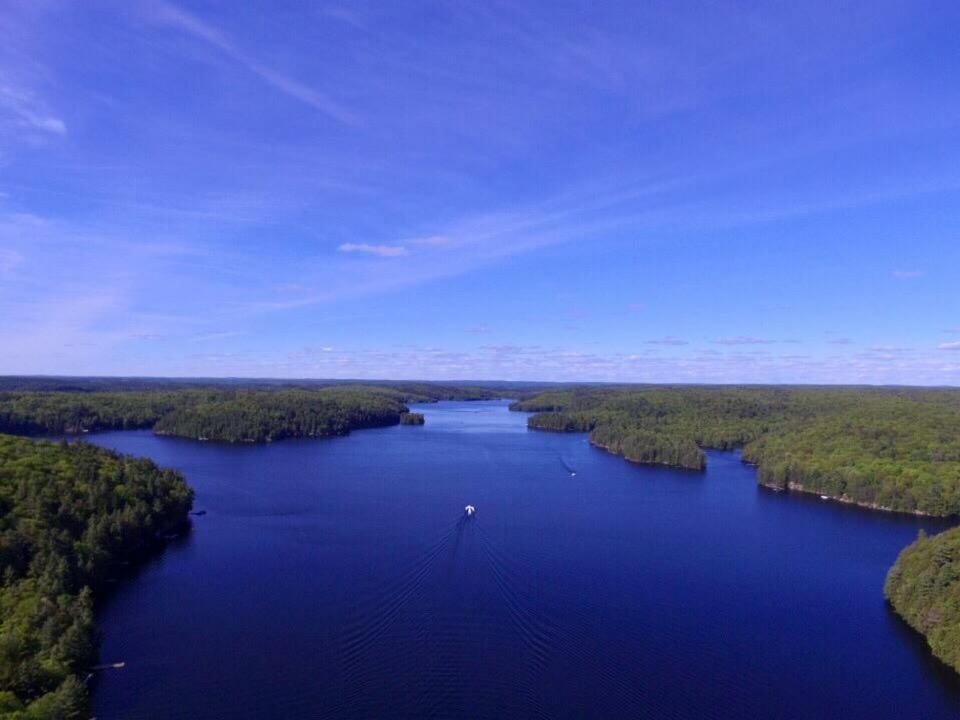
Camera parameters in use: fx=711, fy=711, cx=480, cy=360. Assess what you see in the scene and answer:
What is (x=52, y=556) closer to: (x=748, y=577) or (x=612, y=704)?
(x=612, y=704)

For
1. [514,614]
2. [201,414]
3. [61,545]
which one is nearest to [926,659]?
[514,614]

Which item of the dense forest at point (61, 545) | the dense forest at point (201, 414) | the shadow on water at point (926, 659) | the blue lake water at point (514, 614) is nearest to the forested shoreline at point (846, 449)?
the shadow on water at point (926, 659)

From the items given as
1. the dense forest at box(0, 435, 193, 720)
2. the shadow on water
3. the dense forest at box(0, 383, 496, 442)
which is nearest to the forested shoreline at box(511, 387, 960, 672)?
the shadow on water

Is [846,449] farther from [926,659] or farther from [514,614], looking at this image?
[514,614]

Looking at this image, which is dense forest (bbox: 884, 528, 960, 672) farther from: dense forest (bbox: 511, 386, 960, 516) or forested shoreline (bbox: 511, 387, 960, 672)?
dense forest (bbox: 511, 386, 960, 516)

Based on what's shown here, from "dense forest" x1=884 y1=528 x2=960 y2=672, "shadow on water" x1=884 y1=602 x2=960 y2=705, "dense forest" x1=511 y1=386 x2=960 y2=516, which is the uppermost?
"dense forest" x1=511 y1=386 x2=960 y2=516

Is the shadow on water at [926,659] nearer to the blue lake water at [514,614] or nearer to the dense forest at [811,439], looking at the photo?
the blue lake water at [514,614]

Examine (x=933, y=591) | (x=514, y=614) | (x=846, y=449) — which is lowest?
(x=514, y=614)
